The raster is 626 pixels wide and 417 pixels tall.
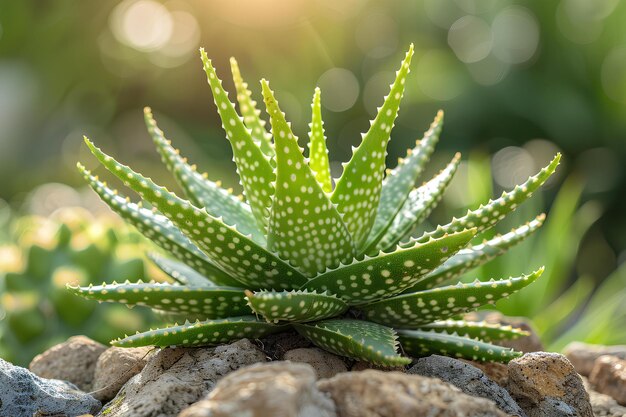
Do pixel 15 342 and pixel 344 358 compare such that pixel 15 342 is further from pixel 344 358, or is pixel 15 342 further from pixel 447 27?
pixel 447 27

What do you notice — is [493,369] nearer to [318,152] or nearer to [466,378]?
[466,378]

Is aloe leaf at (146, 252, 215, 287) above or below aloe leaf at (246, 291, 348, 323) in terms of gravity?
above

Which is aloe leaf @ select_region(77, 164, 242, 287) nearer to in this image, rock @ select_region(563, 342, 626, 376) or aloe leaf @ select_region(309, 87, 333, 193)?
aloe leaf @ select_region(309, 87, 333, 193)

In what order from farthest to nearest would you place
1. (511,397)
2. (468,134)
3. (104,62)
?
(104,62) → (468,134) → (511,397)

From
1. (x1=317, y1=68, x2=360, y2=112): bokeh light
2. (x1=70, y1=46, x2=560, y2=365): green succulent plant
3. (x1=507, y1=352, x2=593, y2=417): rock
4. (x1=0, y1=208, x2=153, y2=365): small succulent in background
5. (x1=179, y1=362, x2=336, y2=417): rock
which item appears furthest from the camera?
(x1=317, y1=68, x2=360, y2=112): bokeh light

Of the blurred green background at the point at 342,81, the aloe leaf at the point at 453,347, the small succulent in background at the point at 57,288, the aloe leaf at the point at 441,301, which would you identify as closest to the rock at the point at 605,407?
the aloe leaf at the point at 453,347

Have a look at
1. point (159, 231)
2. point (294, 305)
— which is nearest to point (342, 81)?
point (159, 231)

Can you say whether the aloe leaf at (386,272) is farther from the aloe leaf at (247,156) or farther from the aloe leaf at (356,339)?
the aloe leaf at (247,156)

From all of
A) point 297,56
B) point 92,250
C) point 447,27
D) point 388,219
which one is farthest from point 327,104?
point 388,219

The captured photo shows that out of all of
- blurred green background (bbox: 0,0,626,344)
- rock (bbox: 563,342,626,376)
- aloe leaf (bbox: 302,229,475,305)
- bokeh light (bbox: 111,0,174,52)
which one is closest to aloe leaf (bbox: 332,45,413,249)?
aloe leaf (bbox: 302,229,475,305)
